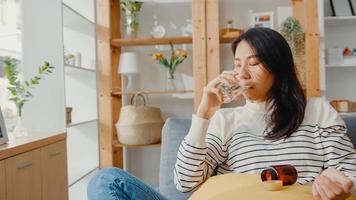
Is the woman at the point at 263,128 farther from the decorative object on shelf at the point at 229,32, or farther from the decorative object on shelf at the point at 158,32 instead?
the decorative object on shelf at the point at 158,32

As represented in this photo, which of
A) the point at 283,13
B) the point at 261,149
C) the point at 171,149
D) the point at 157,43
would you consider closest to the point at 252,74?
the point at 261,149

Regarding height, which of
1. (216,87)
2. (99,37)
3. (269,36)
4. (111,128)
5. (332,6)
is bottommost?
(111,128)

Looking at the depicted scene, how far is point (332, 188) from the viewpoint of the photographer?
1.01 metres

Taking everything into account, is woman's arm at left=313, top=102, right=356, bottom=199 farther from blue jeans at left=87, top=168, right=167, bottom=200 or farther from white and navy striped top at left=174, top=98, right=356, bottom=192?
blue jeans at left=87, top=168, right=167, bottom=200

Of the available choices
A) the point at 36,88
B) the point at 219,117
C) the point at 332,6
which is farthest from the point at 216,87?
the point at 332,6

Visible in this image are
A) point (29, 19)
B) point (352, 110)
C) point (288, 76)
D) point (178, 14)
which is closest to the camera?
point (288, 76)

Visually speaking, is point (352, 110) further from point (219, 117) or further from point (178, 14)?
point (219, 117)

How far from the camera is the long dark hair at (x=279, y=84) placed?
1309 mm

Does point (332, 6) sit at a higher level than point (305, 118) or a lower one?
higher

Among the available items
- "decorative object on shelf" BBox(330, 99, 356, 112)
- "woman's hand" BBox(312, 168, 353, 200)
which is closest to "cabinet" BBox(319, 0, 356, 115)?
"decorative object on shelf" BBox(330, 99, 356, 112)

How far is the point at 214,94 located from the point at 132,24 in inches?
80.4

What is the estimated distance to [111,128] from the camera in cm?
313

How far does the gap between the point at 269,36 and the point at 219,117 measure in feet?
1.11

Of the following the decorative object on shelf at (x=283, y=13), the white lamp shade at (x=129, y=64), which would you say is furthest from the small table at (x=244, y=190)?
the decorative object on shelf at (x=283, y=13)
